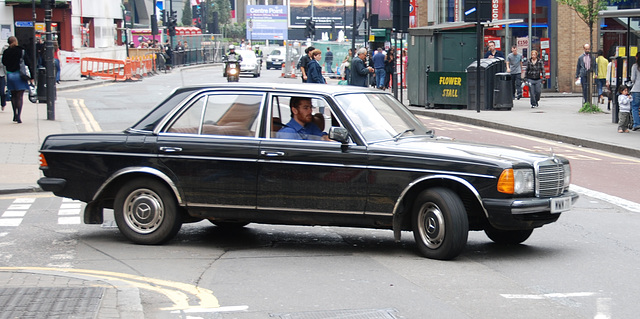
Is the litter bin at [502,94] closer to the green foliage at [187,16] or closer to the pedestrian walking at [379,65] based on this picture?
the pedestrian walking at [379,65]

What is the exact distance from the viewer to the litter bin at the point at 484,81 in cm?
2581

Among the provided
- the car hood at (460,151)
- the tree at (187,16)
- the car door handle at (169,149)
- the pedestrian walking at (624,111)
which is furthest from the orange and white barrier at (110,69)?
the tree at (187,16)

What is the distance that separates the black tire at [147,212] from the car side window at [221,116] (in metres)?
0.59

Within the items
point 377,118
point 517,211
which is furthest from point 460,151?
point 377,118

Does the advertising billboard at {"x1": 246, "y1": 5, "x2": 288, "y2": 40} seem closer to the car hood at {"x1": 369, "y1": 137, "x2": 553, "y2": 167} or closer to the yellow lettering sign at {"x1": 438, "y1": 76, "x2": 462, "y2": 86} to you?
the yellow lettering sign at {"x1": 438, "y1": 76, "x2": 462, "y2": 86}

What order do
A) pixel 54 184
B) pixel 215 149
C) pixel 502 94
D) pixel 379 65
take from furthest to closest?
pixel 379 65, pixel 502 94, pixel 54 184, pixel 215 149

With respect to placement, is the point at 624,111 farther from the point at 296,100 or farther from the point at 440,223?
the point at 440,223

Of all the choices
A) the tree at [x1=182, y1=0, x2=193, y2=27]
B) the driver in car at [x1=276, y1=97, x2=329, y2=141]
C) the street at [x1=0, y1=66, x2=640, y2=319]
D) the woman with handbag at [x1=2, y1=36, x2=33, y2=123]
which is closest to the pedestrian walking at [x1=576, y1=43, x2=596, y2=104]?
the woman with handbag at [x1=2, y1=36, x2=33, y2=123]

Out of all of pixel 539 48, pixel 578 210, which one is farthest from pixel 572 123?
pixel 539 48

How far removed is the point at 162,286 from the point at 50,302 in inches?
41.8

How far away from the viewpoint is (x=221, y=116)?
27.9 ft

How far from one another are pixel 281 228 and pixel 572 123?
14003 mm

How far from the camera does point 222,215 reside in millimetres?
8391

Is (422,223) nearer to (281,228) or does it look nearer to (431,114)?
(281,228)
